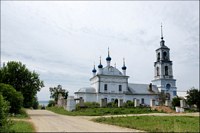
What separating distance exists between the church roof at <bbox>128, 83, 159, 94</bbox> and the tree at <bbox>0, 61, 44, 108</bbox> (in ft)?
109

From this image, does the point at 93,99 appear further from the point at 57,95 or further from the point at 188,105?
the point at 188,105

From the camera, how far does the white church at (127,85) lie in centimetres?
5928

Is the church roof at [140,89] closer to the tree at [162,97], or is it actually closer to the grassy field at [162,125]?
the tree at [162,97]

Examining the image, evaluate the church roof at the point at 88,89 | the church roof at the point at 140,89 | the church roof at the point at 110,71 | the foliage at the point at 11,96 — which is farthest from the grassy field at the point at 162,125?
the church roof at the point at 140,89

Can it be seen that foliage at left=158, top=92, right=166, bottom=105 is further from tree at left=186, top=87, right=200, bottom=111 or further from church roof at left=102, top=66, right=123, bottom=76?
tree at left=186, top=87, right=200, bottom=111

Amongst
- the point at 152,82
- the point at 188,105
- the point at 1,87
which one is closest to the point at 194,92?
the point at 188,105

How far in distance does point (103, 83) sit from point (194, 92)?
2174cm

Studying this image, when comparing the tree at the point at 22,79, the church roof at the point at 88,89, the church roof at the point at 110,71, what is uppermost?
the church roof at the point at 110,71

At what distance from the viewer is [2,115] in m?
7.84

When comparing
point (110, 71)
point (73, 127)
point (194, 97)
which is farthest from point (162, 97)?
point (73, 127)

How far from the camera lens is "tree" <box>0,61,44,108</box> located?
3291 centimetres

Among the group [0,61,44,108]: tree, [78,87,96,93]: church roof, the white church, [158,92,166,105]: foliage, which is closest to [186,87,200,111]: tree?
[158,92,166,105]: foliage

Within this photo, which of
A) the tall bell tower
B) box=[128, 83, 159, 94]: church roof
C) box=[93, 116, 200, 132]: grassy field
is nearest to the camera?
box=[93, 116, 200, 132]: grassy field

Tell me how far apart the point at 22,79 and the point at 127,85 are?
3415cm
